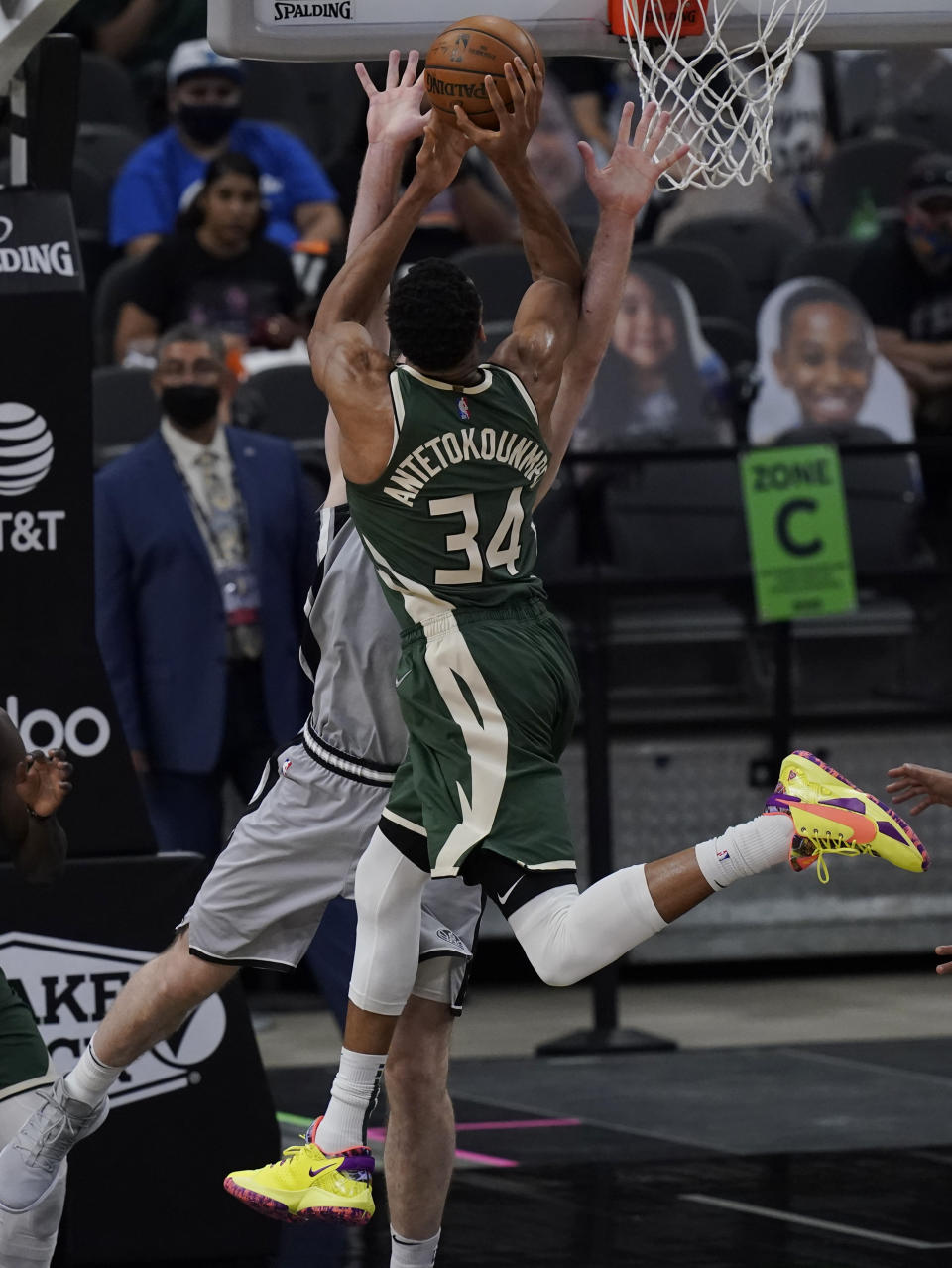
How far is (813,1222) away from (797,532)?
3730mm

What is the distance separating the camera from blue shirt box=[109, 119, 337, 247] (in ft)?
39.3

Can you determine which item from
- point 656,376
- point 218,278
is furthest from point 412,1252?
point 218,278

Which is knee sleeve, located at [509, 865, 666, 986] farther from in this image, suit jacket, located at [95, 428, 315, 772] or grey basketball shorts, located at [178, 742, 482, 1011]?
suit jacket, located at [95, 428, 315, 772]

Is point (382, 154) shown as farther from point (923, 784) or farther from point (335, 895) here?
point (923, 784)

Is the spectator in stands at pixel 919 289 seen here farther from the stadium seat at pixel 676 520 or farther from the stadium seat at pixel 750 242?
the stadium seat at pixel 676 520

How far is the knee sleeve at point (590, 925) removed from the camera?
16.7 feet

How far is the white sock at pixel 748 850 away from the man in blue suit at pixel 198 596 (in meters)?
3.46

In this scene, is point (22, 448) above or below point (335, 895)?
above

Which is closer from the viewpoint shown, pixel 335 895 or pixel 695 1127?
pixel 335 895

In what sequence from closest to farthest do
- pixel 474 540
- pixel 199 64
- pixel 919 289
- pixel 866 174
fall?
1. pixel 474 540
2. pixel 919 289
3. pixel 199 64
4. pixel 866 174

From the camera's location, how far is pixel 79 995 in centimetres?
664

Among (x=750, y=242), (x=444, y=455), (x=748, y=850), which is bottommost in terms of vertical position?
(x=748, y=850)

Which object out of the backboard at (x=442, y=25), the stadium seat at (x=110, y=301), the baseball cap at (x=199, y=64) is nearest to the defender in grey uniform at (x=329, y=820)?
the backboard at (x=442, y=25)

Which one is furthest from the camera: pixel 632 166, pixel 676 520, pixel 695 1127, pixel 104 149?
pixel 104 149
